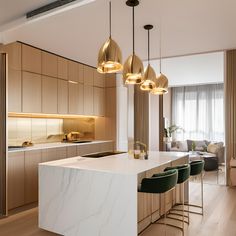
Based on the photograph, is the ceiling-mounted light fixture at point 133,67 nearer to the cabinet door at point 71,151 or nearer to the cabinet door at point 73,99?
the cabinet door at point 71,151

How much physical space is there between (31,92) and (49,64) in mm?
777

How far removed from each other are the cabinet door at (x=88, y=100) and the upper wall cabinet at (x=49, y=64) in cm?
109

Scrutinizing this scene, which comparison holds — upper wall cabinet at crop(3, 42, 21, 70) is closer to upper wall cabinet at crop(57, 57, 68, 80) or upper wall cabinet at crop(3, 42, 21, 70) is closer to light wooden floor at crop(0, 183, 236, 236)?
upper wall cabinet at crop(57, 57, 68, 80)

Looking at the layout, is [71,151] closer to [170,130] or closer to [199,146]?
[199,146]

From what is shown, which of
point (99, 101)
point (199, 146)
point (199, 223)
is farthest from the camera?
point (199, 146)

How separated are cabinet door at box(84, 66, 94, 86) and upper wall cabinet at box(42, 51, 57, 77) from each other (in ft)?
3.36

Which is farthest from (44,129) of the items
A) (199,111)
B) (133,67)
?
(199,111)

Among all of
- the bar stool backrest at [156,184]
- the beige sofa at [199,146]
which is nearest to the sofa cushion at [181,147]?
the beige sofa at [199,146]

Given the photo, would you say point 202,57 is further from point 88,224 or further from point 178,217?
point 88,224

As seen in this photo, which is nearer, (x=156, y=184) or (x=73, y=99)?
(x=156, y=184)

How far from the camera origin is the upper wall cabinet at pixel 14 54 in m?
4.16

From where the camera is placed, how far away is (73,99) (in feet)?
18.5

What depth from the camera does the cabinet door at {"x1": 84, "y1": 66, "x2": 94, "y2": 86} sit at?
603 cm

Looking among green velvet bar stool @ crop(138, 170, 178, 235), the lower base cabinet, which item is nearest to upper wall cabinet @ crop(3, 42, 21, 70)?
the lower base cabinet
